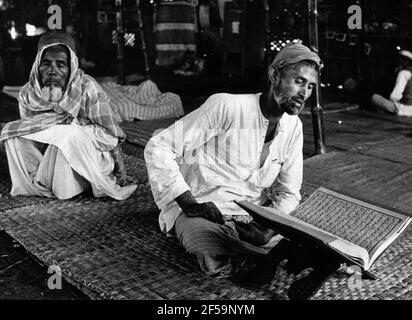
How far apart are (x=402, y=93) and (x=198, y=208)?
226 inches

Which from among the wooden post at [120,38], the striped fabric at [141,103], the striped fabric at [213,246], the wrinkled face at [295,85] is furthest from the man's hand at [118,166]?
the wooden post at [120,38]

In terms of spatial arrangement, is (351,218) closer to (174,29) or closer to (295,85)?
(295,85)

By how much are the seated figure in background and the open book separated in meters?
5.18

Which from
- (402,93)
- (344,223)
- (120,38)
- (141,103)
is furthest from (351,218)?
(120,38)

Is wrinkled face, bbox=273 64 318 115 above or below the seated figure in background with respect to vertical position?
above

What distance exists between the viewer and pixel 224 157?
280 centimetres

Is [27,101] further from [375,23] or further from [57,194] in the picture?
[375,23]

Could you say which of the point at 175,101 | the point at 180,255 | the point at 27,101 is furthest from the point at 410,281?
the point at 175,101

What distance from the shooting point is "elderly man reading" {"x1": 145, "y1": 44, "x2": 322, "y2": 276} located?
260 cm

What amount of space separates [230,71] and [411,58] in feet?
10.4

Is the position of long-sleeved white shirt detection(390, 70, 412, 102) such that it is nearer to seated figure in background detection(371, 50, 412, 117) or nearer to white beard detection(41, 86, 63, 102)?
seated figure in background detection(371, 50, 412, 117)

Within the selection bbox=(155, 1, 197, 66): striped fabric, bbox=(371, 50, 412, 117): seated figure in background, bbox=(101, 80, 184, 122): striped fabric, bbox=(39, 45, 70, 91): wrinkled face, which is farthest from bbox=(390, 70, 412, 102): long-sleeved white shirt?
bbox=(39, 45, 70, 91): wrinkled face

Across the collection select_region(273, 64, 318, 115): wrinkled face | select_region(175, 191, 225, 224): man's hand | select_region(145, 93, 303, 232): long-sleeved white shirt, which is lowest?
select_region(175, 191, 225, 224): man's hand

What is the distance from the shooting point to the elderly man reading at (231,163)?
260 centimetres
